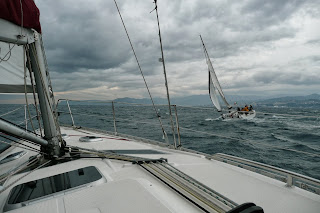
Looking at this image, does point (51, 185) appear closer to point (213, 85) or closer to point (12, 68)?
point (12, 68)

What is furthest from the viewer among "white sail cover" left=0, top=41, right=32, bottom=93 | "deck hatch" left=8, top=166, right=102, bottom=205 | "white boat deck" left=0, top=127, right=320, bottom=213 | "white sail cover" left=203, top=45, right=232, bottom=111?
"white sail cover" left=203, top=45, right=232, bottom=111

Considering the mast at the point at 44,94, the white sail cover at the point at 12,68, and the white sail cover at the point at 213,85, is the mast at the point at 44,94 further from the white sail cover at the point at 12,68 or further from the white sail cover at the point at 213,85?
the white sail cover at the point at 213,85

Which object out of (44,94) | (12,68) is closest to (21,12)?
(44,94)

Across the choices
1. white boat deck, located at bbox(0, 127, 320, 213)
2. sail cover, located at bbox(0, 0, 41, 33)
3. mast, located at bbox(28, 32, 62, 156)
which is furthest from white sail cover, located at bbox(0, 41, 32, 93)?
white boat deck, located at bbox(0, 127, 320, 213)

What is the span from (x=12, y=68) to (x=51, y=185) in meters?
1.92

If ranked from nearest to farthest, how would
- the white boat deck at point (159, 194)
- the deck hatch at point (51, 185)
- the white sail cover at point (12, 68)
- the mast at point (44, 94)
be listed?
the white boat deck at point (159, 194) < the deck hatch at point (51, 185) < the mast at point (44, 94) < the white sail cover at point (12, 68)

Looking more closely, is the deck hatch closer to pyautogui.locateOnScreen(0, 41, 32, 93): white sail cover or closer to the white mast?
the white mast

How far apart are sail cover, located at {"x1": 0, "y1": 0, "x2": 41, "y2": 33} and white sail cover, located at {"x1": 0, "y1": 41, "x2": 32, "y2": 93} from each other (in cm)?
61

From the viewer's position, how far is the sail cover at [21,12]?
1.77m

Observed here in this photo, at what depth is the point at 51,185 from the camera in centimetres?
175

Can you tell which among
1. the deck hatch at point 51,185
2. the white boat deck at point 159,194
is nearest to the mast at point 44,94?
the white boat deck at point 159,194

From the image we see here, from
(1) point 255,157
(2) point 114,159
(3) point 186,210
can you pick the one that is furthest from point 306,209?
(1) point 255,157

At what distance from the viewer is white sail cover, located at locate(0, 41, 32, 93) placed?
2.50 meters

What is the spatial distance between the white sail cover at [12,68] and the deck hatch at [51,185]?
1.60 metres
